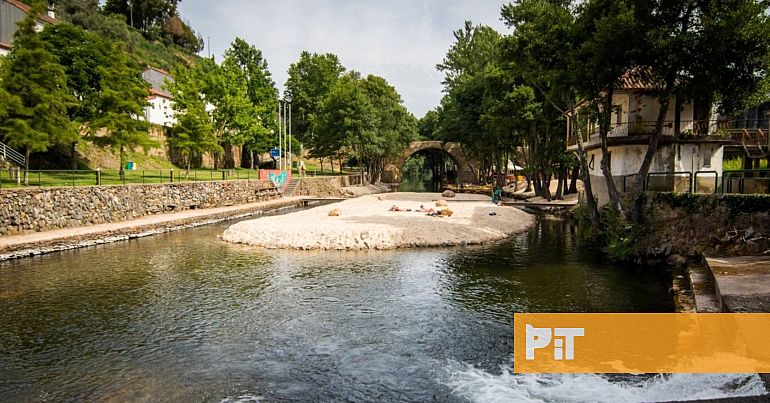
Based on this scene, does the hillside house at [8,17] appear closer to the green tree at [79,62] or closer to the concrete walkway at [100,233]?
the green tree at [79,62]

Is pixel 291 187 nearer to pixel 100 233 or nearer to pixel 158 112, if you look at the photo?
pixel 158 112

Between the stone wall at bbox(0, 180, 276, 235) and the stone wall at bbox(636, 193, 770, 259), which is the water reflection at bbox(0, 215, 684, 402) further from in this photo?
the stone wall at bbox(0, 180, 276, 235)

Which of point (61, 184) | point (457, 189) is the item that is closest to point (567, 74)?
point (61, 184)

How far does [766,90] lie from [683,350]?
43.0ft

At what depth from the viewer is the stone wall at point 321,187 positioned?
1938 inches

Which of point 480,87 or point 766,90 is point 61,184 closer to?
point 766,90

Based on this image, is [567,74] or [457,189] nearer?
[567,74]

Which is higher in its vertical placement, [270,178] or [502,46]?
[502,46]

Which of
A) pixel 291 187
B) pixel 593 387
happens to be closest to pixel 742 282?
pixel 593 387

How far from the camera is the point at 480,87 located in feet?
156

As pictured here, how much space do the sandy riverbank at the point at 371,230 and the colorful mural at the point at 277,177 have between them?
17755 mm

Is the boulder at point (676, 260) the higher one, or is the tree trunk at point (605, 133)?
the tree trunk at point (605, 133)

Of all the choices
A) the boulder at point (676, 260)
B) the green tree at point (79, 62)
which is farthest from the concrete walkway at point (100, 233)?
the boulder at point (676, 260)

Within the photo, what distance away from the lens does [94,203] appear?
24.3 m
